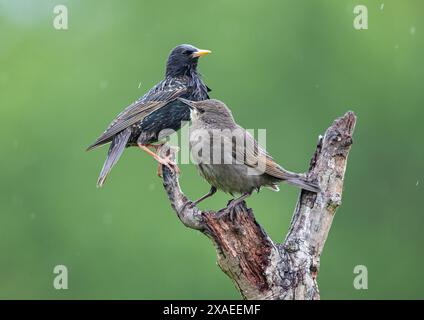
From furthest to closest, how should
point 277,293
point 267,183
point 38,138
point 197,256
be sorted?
point 38,138, point 197,256, point 267,183, point 277,293

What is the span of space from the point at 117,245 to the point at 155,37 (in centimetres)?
390

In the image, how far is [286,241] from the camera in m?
6.77

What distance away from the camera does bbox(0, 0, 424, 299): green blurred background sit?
639 inches

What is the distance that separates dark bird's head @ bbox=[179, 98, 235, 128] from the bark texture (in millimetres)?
801

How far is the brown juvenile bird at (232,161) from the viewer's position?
7.17 meters

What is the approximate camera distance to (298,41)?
59.4 ft

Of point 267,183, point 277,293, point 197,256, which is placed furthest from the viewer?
point 197,256

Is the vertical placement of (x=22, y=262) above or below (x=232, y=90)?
below

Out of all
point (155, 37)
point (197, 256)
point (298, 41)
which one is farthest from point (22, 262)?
point (298, 41)

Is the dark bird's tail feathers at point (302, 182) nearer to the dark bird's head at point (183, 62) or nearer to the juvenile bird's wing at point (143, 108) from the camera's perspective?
the juvenile bird's wing at point (143, 108)

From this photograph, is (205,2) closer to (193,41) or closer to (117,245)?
(193,41)

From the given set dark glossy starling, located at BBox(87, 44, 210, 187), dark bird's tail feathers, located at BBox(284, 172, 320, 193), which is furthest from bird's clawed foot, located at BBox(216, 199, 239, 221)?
dark glossy starling, located at BBox(87, 44, 210, 187)

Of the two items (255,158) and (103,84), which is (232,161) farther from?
(103,84)

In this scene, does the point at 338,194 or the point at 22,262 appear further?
the point at 22,262
